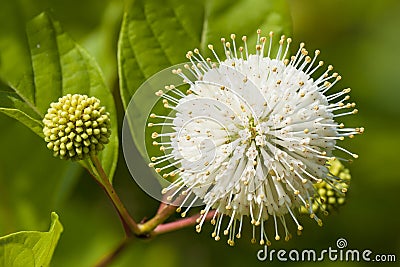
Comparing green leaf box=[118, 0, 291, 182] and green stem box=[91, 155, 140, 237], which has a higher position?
green leaf box=[118, 0, 291, 182]

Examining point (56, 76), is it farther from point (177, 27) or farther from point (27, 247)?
point (27, 247)

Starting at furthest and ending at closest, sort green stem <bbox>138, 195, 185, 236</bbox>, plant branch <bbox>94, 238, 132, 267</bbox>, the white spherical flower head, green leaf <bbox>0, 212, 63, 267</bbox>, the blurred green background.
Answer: the blurred green background < plant branch <bbox>94, 238, 132, 267</bbox> < green stem <bbox>138, 195, 185, 236</bbox> < the white spherical flower head < green leaf <bbox>0, 212, 63, 267</bbox>

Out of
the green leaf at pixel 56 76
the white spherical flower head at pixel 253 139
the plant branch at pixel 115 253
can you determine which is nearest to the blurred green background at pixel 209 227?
the green leaf at pixel 56 76

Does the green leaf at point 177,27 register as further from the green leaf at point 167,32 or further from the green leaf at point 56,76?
the green leaf at point 56,76

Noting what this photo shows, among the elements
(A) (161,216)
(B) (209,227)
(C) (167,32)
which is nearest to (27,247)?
(A) (161,216)

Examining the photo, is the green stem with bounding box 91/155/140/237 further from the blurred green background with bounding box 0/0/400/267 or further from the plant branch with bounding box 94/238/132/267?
the blurred green background with bounding box 0/0/400/267

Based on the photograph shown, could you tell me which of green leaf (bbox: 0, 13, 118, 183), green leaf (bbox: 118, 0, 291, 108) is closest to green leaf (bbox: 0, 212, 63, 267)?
green leaf (bbox: 0, 13, 118, 183)
